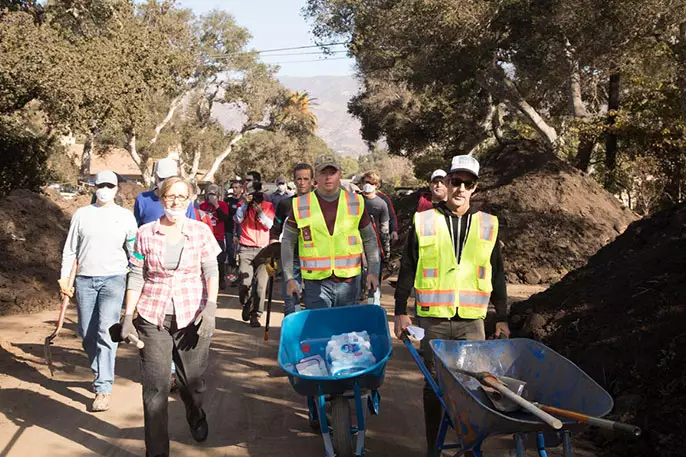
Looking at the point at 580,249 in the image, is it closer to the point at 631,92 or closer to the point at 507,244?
the point at 507,244

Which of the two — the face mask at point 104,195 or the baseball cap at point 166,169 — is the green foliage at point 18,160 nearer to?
the face mask at point 104,195

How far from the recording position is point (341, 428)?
4.44 metres

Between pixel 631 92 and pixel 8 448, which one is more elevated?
pixel 631 92

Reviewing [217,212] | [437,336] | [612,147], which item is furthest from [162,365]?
[612,147]

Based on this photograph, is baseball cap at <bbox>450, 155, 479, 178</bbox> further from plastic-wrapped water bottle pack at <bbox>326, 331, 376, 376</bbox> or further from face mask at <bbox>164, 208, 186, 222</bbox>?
face mask at <bbox>164, 208, 186, 222</bbox>

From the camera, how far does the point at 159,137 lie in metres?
52.0

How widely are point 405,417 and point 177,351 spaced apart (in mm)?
2227

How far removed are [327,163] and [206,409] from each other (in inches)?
98.8

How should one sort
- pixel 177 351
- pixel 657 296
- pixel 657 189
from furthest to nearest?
pixel 657 189, pixel 657 296, pixel 177 351

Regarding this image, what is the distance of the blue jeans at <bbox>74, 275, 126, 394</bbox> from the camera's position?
6336 mm

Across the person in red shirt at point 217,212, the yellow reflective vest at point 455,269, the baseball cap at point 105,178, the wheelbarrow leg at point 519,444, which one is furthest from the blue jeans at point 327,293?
the person in red shirt at point 217,212

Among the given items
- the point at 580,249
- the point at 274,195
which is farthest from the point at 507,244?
the point at 274,195

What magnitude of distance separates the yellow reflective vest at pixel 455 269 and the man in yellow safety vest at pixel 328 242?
1294 millimetres

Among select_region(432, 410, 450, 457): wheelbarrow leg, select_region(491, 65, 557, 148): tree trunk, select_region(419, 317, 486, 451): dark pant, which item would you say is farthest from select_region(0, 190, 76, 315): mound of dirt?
select_region(491, 65, 557, 148): tree trunk
